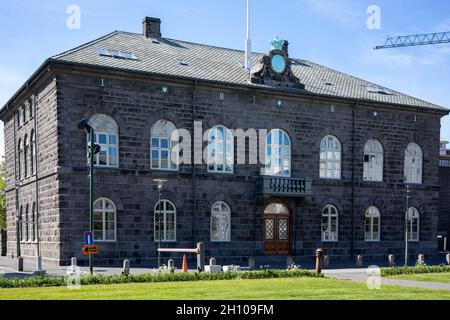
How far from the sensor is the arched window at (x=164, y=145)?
101 ft

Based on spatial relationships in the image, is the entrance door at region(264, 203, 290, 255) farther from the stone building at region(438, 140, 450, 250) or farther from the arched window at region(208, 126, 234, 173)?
the stone building at region(438, 140, 450, 250)

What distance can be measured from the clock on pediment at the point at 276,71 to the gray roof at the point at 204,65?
91cm

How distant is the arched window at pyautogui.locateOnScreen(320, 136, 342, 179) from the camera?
1400 inches

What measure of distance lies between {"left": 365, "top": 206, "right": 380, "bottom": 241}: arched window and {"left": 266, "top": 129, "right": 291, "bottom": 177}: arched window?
21.7 feet

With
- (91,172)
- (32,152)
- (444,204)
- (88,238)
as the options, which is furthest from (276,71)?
(444,204)

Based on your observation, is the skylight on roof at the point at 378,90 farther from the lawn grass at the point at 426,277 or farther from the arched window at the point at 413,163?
the lawn grass at the point at 426,277

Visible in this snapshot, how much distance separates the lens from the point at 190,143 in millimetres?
31516

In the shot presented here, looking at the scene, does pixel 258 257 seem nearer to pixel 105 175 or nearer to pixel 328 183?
pixel 328 183

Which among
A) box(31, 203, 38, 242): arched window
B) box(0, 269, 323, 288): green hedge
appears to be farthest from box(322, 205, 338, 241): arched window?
box(31, 203, 38, 242): arched window

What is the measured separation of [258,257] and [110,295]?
17.9 metres

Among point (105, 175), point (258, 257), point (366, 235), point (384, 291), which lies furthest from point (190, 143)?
point (384, 291)

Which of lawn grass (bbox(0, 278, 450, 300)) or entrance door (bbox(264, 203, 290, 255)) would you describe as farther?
entrance door (bbox(264, 203, 290, 255))

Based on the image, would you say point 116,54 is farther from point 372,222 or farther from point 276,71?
point 372,222

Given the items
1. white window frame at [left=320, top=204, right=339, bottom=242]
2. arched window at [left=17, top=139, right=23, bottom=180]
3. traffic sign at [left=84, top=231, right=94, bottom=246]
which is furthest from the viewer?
arched window at [left=17, top=139, right=23, bottom=180]
